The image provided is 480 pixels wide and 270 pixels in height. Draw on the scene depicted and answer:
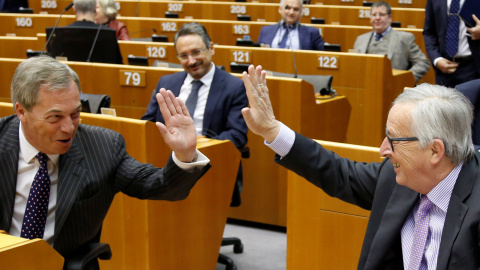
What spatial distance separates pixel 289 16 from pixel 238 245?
3110 millimetres

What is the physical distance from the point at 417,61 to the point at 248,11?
3911 mm

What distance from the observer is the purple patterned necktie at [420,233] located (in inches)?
72.6

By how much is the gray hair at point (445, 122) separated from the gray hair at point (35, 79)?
1.08 metres

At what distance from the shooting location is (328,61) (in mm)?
5168

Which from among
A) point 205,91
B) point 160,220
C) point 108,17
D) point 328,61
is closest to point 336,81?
point 328,61

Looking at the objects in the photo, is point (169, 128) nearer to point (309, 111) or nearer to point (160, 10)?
point (309, 111)

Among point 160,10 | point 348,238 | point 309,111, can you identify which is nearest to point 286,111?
point 309,111

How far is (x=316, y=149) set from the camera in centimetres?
208

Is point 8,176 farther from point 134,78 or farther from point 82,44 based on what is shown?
point 82,44

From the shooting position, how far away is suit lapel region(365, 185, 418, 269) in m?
1.92

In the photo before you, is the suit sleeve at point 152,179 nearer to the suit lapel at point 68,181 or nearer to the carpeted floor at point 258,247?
the suit lapel at point 68,181

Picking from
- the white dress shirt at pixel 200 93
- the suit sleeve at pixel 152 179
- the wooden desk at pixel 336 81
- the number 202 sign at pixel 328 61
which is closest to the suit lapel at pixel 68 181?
the suit sleeve at pixel 152 179

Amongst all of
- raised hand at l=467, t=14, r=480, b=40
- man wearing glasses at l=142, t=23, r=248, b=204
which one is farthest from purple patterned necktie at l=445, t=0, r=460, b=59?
man wearing glasses at l=142, t=23, r=248, b=204

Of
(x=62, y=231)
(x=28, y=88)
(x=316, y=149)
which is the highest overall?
(x=28, y=88)
